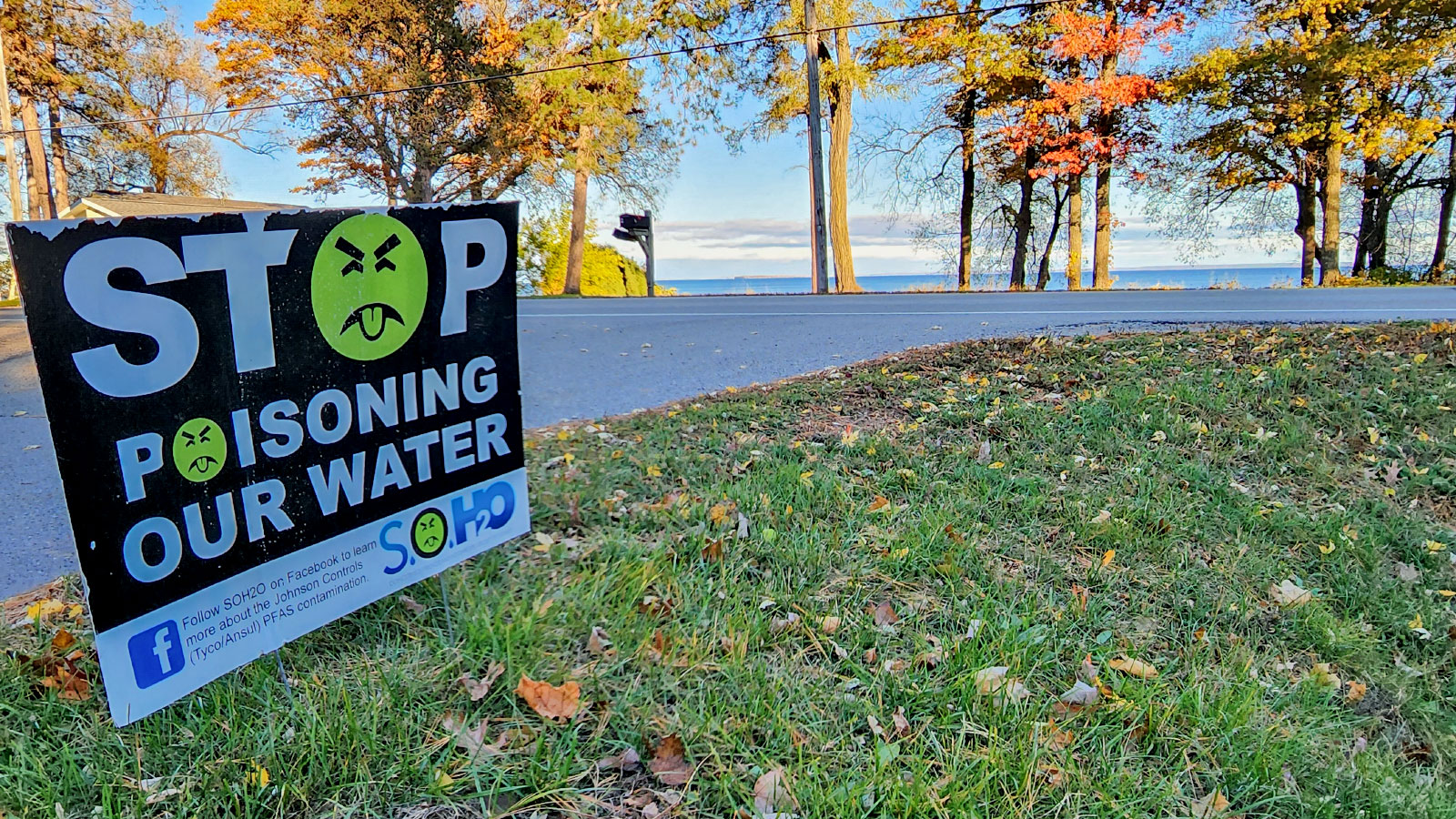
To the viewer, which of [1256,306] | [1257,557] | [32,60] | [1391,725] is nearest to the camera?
[1391,725]

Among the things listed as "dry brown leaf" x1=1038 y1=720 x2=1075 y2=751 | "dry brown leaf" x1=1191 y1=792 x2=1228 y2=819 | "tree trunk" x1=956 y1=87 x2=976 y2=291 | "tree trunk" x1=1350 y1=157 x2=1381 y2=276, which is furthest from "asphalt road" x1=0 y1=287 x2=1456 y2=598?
"tree trunk" x1=1350 y1=157 x2=1381 y2=276

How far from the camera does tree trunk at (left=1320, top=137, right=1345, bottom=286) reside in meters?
17.0

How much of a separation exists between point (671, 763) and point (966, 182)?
19.8 m

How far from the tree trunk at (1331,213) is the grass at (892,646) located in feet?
58.3

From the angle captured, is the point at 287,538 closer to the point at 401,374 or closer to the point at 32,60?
the point at 401,374

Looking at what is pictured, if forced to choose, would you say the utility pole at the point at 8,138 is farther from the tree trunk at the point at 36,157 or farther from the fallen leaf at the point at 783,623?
the fallen leaf at the point at 783,623

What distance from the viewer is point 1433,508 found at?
296cm

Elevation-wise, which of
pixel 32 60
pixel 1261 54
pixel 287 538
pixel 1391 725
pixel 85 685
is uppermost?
pixel 32 60

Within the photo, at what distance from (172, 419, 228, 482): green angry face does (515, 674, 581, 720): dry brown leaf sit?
799 millimetres

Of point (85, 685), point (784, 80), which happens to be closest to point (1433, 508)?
point (85, 685)

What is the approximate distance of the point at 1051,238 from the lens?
2059 centimetres

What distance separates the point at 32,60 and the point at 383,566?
27.5m

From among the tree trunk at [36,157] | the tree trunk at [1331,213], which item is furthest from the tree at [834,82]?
the tree trunk at [36,157]

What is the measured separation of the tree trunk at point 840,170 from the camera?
631 inches
